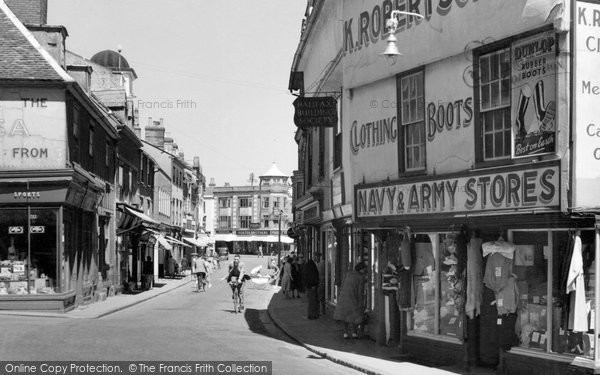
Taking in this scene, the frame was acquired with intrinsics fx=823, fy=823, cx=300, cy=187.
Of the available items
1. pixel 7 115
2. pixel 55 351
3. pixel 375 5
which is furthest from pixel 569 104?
pixel 7 115

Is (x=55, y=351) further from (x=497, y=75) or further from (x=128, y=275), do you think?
(x=128, y=275)

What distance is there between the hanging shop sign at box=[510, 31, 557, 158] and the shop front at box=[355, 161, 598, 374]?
43cm

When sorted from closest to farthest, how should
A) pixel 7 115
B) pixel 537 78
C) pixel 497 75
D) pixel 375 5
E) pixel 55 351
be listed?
pixel 537 78
pixel 497 75
pixel 55 351
pixel 375 5
pixel 7 115

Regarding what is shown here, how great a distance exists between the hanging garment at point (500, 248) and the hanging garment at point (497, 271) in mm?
88

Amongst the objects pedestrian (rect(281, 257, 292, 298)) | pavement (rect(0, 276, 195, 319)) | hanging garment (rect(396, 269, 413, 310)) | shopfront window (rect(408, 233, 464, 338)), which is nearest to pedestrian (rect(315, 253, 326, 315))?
pavement (rect(0, 276, 195, 319))

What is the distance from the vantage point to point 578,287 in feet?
36.1

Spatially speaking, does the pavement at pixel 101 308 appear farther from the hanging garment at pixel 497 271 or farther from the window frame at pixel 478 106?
the window frame at pixel 478 106

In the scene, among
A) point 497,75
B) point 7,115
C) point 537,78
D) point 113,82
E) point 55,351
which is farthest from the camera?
point 113,82

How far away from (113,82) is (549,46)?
2964cm

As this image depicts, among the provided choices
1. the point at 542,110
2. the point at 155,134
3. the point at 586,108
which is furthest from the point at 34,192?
the point at 155,134

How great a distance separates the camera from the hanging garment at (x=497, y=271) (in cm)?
1255

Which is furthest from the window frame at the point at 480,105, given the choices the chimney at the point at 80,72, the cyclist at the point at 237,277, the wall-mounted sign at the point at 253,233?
the wall-mounted sign at the point at 253,233

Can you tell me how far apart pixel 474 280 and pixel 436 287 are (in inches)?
59.8

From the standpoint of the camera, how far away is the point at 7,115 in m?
24.2
